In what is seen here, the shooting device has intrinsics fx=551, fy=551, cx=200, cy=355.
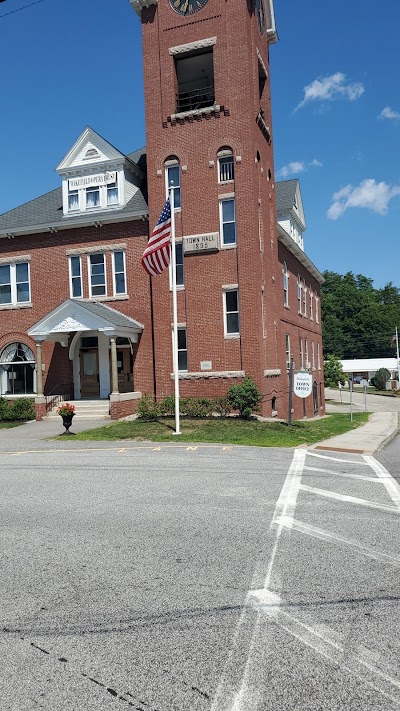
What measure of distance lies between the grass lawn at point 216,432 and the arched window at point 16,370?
8.29 m

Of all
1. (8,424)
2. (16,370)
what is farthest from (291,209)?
(8,424)

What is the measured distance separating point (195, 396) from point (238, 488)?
14.4 meters

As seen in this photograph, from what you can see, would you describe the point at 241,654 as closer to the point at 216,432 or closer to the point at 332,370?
the point at 216,432

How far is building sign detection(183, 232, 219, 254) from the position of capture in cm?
2391

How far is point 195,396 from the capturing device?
23812 mm

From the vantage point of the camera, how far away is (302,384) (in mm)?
20219

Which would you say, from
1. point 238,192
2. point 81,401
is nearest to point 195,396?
point 81,401

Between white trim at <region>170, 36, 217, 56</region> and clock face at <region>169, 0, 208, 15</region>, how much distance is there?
4.68ft

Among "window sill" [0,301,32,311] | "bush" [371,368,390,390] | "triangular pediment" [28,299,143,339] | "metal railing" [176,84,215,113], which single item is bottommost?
"bush" [371,368,390,390]

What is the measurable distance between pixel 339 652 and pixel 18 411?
76.8ft

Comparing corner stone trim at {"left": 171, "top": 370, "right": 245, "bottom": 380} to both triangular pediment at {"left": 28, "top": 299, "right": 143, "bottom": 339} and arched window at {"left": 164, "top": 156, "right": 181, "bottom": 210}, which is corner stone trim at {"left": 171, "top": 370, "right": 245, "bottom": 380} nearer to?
triangular pediment at {"left": 28, "top": 299, "right": 143, "bottom": 339}

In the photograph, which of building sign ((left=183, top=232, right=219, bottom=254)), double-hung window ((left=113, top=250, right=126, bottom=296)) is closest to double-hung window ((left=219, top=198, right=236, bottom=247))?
building sign ((left=183, top=232, right=219, bottom=254))

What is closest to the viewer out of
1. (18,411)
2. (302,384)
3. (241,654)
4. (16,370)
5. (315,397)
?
(241,654)

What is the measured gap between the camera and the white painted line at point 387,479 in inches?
350
